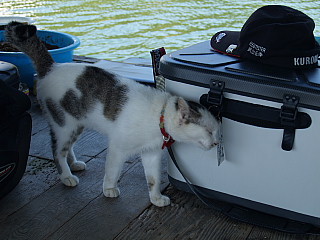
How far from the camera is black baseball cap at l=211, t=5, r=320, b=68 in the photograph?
46.0 inches

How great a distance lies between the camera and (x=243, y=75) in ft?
3.79

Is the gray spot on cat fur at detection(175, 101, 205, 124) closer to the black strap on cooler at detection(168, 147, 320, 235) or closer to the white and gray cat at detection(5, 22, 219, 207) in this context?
the white and gray cat at detection(5, 22, 219, 207)

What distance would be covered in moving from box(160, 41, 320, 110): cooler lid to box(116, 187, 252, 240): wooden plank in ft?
1.40

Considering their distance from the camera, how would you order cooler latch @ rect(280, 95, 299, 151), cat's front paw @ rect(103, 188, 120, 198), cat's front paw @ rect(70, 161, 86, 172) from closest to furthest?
cooler latch @ rect(280, 95, 299, 151)
cat's front paw @ rect(103, 188, 120, 198)
cat's front paw @ rect(70, 161, 86, 172)

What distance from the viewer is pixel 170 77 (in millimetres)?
1292

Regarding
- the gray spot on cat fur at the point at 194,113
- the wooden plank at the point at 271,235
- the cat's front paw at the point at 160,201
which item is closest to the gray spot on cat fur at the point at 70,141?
the cat's front paw at the point at 160,201

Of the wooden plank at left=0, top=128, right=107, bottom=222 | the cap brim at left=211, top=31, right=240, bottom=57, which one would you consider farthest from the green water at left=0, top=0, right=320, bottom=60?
the cap brim at left=211, top=31, right=240, bottom=57

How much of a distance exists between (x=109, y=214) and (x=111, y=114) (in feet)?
1.06

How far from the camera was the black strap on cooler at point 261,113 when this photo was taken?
3.60 feet

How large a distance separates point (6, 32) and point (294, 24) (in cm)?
97

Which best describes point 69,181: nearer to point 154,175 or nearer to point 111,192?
point 111,192

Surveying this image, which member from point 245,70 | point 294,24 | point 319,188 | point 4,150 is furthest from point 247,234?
point 4,150

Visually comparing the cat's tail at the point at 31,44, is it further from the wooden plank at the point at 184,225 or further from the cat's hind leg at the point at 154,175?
the wooden plank at the point at 184,225

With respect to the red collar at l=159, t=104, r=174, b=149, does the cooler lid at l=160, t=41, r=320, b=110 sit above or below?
above
